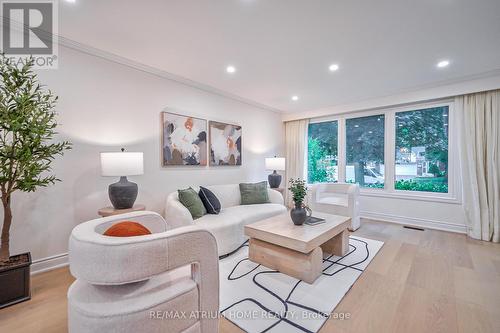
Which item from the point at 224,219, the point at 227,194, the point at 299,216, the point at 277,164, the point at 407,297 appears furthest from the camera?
the point at 277,164

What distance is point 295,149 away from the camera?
216 inches

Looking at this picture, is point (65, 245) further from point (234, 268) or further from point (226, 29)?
point (226, 29)

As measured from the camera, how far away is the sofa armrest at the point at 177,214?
8.21 feet

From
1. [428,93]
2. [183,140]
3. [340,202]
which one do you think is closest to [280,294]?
[340,202]

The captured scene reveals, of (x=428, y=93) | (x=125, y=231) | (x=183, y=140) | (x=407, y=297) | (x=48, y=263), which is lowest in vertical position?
(x=407, y=297)

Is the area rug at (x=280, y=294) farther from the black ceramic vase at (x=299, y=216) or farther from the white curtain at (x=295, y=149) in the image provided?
the white curtain at (x=295, y=149)

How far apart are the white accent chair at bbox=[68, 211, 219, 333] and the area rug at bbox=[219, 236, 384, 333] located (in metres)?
0.49

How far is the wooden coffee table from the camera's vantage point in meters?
2.03

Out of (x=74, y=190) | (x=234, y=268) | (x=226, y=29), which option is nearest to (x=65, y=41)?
(x=74, y=190)

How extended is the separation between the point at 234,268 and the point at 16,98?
247 centimetres

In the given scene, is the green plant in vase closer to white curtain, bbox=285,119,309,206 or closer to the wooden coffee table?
the wooden coffee table

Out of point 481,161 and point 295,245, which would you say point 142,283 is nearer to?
point 295,245

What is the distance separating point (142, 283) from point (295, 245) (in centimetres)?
132

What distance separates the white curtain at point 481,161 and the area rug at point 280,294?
7.21ft
